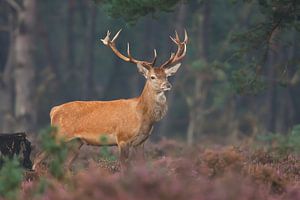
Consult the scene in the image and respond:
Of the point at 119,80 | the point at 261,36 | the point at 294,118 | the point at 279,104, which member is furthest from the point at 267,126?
the point at 261,36

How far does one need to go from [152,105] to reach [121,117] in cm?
54

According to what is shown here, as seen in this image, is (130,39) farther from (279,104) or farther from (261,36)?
(261,36)

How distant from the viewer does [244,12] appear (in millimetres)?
34938

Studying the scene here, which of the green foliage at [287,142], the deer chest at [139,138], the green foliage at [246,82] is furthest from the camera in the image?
the green foliage at [287,142]

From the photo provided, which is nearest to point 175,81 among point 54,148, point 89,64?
point 89,64

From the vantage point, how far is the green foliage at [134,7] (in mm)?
14680

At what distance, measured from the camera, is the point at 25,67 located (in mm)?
27016

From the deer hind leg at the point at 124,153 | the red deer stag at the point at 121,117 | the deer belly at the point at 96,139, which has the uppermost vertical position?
the red deer stag at the point at 121,117

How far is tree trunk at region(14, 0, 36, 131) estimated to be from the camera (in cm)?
2634

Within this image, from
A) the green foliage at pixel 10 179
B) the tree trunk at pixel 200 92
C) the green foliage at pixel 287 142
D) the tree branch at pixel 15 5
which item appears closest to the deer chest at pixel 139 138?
the green foliage at pixel 10 179

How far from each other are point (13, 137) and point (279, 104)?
93.7ft

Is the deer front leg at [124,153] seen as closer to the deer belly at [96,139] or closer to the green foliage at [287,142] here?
the deer belly at [96,139]

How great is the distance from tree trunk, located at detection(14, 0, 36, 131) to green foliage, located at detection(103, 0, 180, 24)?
1145 cm

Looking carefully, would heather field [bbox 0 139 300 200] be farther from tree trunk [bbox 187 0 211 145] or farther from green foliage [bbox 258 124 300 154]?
tree trunk [bbox 187 0 211 145]
